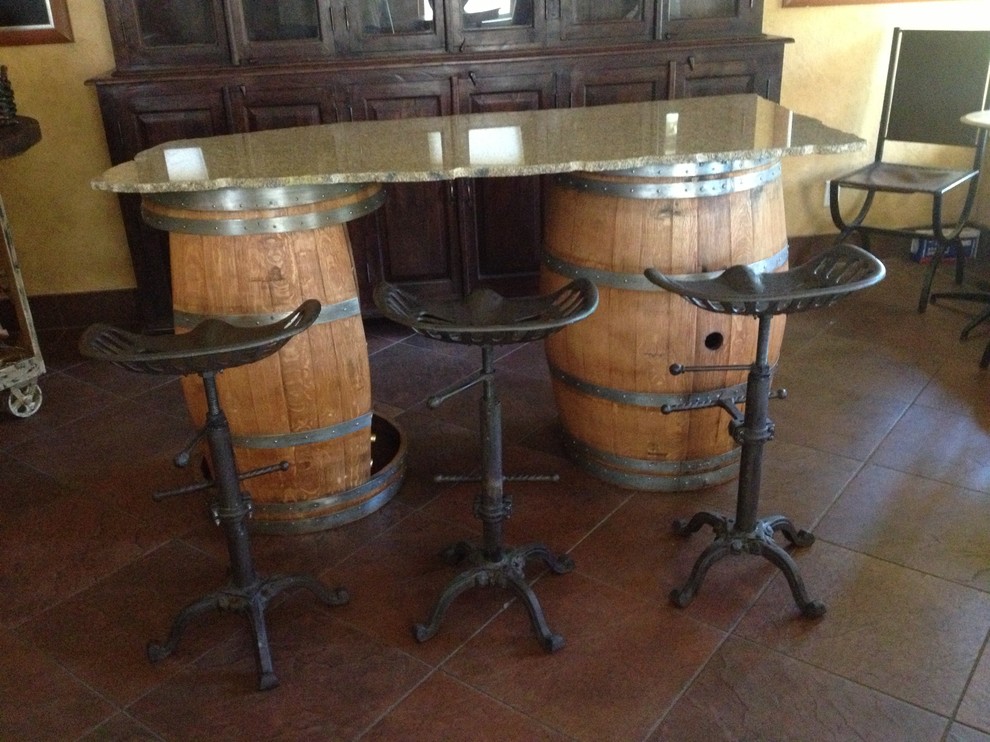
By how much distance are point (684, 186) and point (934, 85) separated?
226 centimetres

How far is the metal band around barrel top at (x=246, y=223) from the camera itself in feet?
6.93

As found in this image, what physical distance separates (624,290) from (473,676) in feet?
3.31

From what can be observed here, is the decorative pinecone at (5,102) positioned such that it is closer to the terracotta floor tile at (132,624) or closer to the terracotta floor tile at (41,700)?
the terracotta floor tile at (132,624)

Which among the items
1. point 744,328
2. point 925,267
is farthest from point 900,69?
point 744,328

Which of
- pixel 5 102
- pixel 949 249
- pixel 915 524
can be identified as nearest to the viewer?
pixel 915 524

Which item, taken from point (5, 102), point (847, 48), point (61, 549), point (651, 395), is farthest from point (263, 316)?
point (847, 48)

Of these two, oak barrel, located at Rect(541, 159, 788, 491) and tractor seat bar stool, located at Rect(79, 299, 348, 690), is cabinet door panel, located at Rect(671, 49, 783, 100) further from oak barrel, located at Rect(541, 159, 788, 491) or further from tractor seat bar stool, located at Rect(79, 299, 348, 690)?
tractor seat bar stool, located at Rect(79, 299, 348, 690)

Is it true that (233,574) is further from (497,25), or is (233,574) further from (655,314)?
(497,25)

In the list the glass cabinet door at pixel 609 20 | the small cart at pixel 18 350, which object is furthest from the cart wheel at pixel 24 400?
the glass cabinet door at pixel 609 20

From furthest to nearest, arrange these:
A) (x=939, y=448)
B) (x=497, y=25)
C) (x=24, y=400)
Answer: (x=497, y=25)
(x=24, y=400)
(x=939, y=448)

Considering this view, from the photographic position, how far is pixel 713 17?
3686 millimetres

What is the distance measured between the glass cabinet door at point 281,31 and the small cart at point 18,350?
0.82 meters

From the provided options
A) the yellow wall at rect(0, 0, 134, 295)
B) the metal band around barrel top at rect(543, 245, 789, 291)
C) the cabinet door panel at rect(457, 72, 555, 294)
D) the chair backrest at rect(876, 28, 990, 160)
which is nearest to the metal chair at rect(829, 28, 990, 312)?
the chair backrest at rect(876, 28, 990, 160)

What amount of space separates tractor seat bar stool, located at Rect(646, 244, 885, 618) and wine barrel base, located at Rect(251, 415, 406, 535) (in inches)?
33.9
